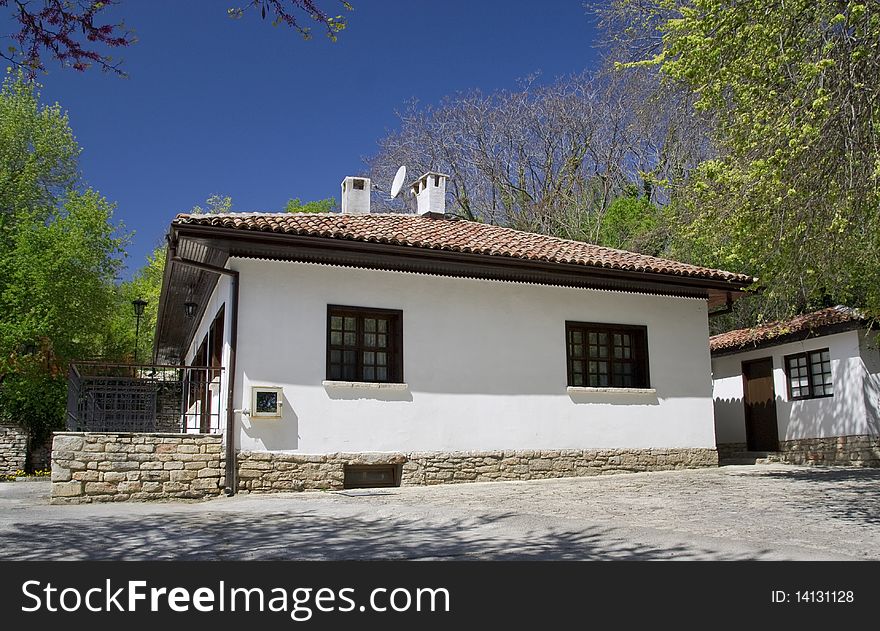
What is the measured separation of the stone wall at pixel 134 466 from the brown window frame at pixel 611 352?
575 centimetres

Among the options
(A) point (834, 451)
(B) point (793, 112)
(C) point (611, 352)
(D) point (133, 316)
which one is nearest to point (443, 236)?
(C) point (611, 352)

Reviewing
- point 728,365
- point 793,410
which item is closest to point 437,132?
point 728,365

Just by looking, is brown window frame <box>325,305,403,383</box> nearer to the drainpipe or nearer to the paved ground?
the drainpipe

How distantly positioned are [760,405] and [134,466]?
41.3 ft

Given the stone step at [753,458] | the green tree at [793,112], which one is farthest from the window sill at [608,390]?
the green tree at [793,112]

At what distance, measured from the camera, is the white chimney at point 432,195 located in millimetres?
16250

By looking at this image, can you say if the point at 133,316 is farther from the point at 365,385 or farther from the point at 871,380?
the point at 871,380

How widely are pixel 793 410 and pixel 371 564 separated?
1323cm

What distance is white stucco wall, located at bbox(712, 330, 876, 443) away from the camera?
582 inches

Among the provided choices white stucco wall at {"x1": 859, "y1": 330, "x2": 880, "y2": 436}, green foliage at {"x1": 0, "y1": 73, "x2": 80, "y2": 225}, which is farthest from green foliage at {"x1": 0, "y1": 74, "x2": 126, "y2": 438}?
white stucco wall at {"x1": 859, "y1": 330, "x2": 880, "y2": 436}

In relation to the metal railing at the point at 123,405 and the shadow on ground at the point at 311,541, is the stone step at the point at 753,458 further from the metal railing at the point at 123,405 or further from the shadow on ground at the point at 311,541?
the metal railing at the point at 123,405

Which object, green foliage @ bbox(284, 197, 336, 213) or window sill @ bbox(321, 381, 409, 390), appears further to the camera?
green foliage @ bbox(284, 197, 336, 213)

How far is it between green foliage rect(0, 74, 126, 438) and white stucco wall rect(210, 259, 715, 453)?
1131 cm

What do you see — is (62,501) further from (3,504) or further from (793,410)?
(793,410)
